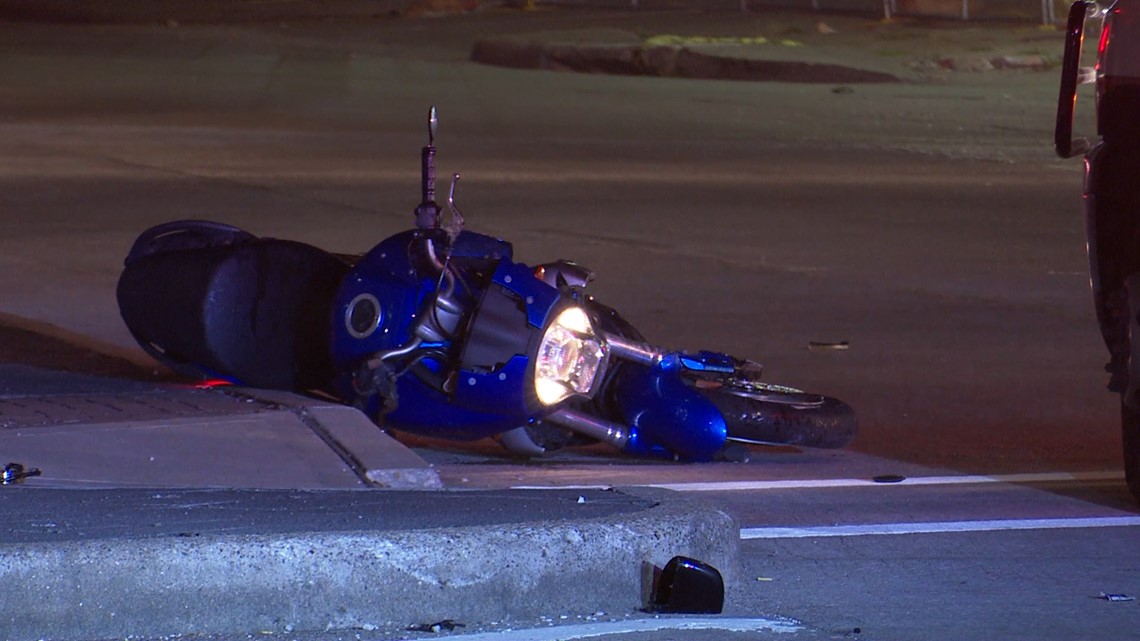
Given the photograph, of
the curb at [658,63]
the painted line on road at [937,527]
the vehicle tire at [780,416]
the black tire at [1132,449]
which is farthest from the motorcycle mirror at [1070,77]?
the curb at [658,63]

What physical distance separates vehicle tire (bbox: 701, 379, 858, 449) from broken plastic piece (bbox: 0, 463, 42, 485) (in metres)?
2.34

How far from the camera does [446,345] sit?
602cm

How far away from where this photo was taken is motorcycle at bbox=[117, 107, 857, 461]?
5973 mm

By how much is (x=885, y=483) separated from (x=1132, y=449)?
80 cm

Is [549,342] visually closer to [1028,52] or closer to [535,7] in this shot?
[1028,52]

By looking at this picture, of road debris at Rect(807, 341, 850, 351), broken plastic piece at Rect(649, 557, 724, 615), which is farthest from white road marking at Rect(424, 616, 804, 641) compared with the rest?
road debris at Rect(807, 341, 850, 351)

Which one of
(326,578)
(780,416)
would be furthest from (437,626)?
(780,416)

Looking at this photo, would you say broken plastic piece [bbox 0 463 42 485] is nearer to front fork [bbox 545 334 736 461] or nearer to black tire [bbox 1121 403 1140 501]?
front fork [bbox 545 334 736 461]

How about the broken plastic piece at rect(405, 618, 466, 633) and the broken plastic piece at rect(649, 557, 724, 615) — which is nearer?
the broken plastic piece at rect(405, 618, 466, 633)

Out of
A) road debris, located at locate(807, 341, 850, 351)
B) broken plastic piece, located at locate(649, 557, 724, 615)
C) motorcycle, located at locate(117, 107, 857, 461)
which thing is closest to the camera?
broken plastic piece, located at locate(649, 557, 724, 615)

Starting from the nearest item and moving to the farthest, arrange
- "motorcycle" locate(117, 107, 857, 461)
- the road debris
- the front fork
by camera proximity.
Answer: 1. "motorcycle" locate(117, 107, 857, 461)
2. the front fork
3. the road debris

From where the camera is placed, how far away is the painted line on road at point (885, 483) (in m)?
6.11

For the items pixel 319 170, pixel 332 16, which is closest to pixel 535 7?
pixel 332 16

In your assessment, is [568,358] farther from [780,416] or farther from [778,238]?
[778,238]
